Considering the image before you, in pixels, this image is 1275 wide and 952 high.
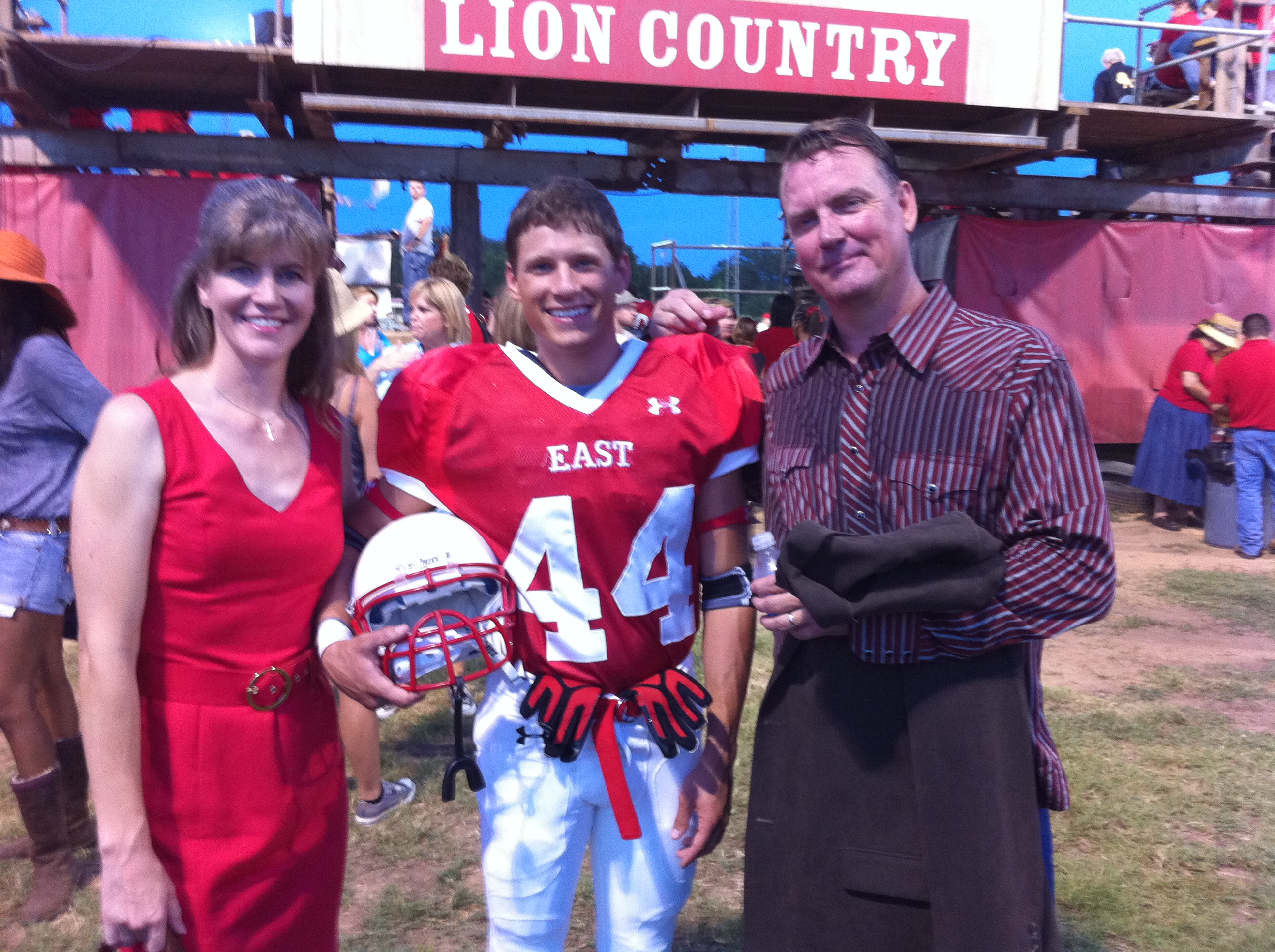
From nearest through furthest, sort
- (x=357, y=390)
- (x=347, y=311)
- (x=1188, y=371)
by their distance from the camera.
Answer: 1. (x=347, y=311)
2. (x=357, y=390)
3. (x=1188, y=371)

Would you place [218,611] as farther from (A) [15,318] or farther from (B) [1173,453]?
(B) [1173,453]

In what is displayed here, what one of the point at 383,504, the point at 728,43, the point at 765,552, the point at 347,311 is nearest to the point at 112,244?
the point at 728,43

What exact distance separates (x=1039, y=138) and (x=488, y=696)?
8645 millimetres

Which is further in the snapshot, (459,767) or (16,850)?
(16,850)

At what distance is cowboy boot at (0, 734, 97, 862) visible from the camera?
13.0 ft

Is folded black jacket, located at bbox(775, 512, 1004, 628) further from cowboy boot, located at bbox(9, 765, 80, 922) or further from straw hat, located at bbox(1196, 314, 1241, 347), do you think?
straw hat, located at bbox(1196, 314, 1241, 347)

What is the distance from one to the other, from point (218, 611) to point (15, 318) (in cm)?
207

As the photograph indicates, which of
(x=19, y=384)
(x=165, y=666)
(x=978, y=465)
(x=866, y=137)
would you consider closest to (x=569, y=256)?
(x=866, y=137)

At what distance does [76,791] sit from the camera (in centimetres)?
403

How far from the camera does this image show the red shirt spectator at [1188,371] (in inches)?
395

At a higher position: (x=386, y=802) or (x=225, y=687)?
(x=225, y=687)

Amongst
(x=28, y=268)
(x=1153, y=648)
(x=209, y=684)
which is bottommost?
(x=1153, y=648)

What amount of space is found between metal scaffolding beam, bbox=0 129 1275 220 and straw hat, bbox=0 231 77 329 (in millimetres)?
4609

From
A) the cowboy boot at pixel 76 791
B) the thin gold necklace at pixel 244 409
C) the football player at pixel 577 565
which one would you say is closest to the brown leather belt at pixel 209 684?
the football player at pixel 577 565
